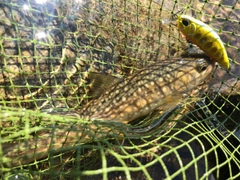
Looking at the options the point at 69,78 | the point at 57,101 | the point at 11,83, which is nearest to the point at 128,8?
the point at 69,78

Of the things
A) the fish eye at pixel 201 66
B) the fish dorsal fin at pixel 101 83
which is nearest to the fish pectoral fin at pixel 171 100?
the fish eye at pixel 201 66

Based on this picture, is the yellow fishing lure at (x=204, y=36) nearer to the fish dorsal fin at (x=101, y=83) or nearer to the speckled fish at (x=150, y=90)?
the speckled fish at (x=150, y=90)

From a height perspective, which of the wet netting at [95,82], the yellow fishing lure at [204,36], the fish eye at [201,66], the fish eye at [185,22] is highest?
the fish eye at [185,22]

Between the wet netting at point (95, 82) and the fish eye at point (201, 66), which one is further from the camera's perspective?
the fish eye at point (201, 66)

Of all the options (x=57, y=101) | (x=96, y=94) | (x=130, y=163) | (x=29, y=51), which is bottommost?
(x=130, y=163)

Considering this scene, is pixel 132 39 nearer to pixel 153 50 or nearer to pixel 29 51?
pixel 153 50
